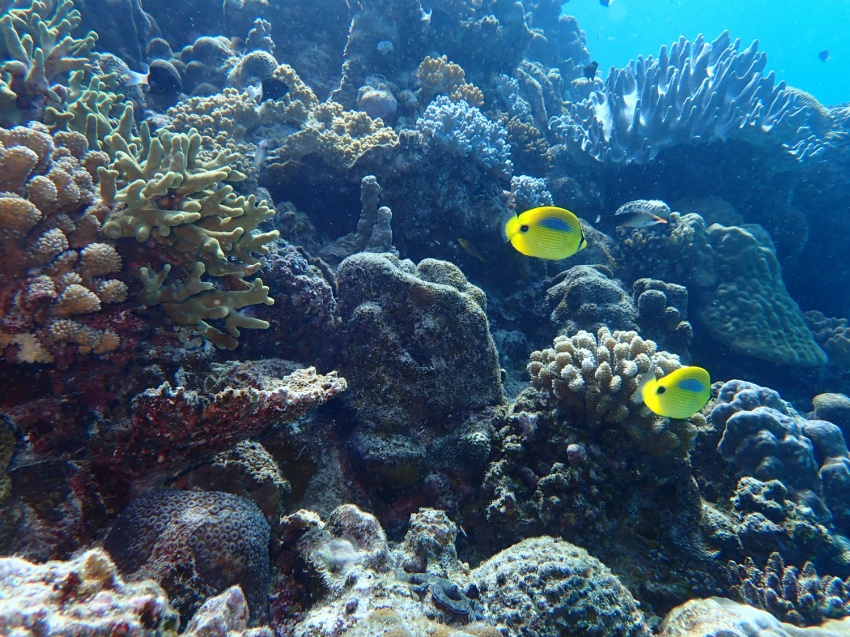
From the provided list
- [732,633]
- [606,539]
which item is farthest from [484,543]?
[732,633]

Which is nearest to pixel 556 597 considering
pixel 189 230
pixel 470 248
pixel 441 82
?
pixel 189 230

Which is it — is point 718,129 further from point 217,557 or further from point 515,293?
point 217,557

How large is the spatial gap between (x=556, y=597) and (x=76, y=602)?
224 centimetres

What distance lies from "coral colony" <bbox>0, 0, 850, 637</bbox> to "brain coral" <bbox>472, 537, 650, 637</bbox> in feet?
0.05

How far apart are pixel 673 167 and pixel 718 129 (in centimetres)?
100

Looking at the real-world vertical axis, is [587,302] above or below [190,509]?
above

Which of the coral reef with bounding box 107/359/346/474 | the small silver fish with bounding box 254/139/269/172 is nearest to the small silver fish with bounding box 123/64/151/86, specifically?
the small silver fish with bounding box 254/139/269/172

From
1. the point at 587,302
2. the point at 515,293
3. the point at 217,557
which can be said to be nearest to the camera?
the point at 217,557

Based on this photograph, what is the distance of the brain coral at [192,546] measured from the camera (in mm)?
1799

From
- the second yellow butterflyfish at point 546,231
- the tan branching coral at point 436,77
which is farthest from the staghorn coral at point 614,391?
the tan branching coral at point 436,77

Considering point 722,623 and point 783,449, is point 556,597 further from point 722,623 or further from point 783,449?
point 783,449

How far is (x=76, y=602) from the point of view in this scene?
1278 millimetres

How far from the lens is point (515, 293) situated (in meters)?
Answer: 6.14

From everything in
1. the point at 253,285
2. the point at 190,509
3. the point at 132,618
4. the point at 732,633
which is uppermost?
the point at 253,285
